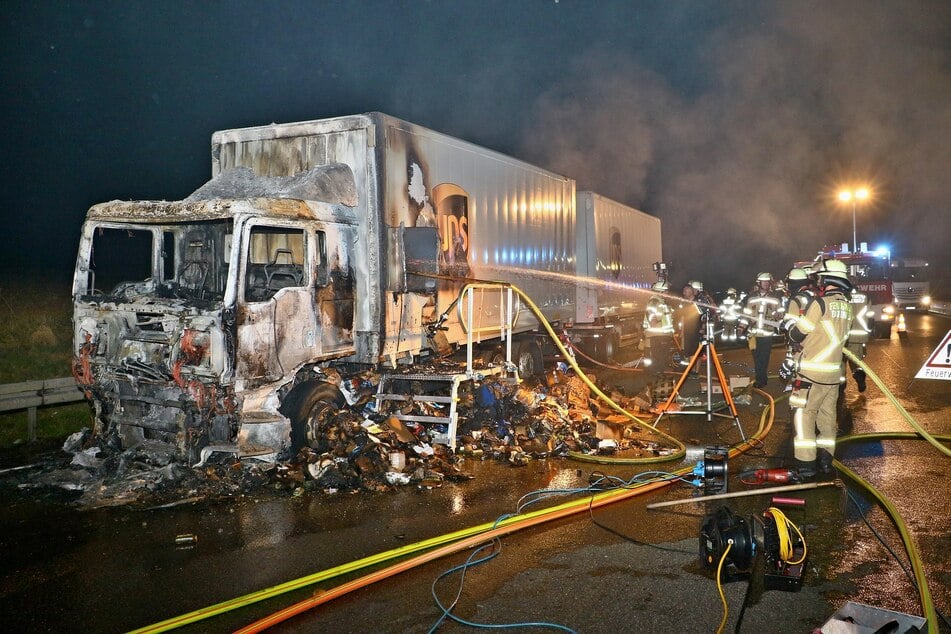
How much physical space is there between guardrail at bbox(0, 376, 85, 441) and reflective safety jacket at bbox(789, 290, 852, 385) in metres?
7.59

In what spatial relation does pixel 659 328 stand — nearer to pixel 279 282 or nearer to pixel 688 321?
pixel 688 321

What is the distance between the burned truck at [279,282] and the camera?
251 inches

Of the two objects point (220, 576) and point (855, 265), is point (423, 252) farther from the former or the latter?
point (855, 265)

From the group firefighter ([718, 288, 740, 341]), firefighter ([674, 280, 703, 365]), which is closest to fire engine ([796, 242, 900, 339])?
firefighter ([674, 280, 703, 365])

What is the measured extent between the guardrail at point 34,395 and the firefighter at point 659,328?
8710mm

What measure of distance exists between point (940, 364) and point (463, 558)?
451 centimetres

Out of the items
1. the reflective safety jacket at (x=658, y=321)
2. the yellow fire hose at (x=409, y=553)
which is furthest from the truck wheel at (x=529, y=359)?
the yellow fire hose at (x=409, y=553)

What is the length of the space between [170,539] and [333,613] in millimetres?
1929

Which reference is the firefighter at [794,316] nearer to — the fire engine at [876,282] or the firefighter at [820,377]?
the firefighter at [820,377]

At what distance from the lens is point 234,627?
150 inches

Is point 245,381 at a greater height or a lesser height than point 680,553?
greater

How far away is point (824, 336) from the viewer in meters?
6.64

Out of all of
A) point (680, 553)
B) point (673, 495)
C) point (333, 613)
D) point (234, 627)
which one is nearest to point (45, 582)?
point (234, 627)

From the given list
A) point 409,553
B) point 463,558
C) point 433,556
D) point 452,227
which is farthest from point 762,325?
point 433,556
